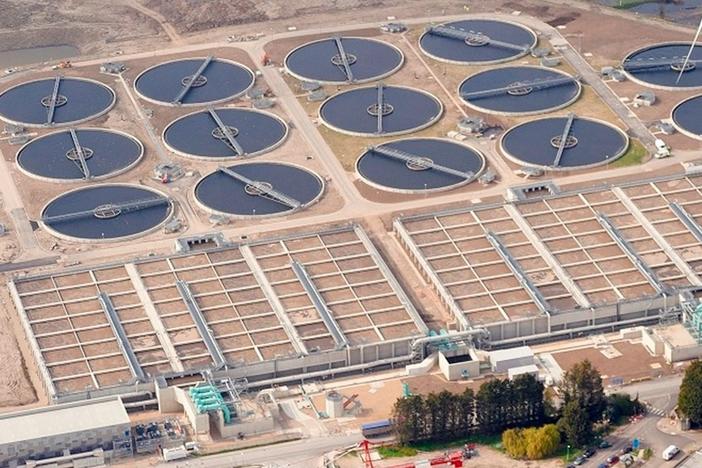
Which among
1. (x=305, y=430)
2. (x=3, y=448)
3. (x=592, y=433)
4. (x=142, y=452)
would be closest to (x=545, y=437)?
(x=592, y=433)

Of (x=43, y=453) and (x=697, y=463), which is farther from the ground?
(x=43, y=453)

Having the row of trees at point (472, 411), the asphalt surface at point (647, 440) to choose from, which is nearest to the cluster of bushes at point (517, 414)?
the row of trees at point (472, 411)

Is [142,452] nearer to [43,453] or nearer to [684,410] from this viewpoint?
[43,453]

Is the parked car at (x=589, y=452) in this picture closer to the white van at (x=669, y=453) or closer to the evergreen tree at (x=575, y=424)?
the evergreen tree at (x=575, y=424)

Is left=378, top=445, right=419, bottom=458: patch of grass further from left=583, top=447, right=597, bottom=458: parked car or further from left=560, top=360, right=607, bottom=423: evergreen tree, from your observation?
left=583, top=447, right=597, bottom=458: parked car

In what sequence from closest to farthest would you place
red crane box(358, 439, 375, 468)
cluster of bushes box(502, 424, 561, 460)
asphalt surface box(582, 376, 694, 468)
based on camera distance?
cluster of bushes box(502, 424, 561, 460), red crane box(358, 439, 375, 468), asphalt surface box(582, 376, 694, 468)

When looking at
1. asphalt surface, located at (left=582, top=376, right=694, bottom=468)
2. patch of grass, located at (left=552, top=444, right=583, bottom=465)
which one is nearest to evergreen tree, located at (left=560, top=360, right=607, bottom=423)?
asphalt surface, located at (left=582, top=376, right=694, bottom=468)
